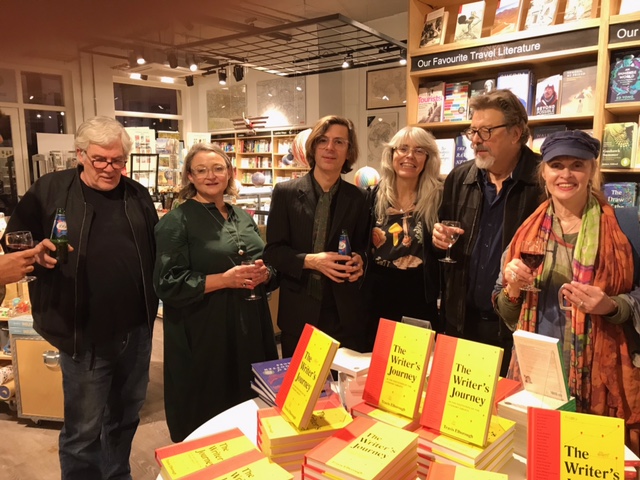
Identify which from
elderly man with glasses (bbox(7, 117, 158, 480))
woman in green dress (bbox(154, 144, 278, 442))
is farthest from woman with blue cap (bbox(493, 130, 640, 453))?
elderly man with glasses (bbox(7, 117, 158, 480))

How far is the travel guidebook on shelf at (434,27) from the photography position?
3.45m

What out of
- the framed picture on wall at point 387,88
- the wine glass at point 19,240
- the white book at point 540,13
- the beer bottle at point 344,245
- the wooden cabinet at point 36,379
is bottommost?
the wooden cabinet at point 36,379

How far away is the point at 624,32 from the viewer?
2699 millimetres

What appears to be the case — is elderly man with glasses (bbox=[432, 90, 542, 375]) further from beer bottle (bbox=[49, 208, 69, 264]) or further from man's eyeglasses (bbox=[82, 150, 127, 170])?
beer bottle (bbox=[49, 208, 69, 264])

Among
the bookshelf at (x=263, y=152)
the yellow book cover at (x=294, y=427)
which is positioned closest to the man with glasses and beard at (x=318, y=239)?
the yellow book cover at (x=294, y=427)

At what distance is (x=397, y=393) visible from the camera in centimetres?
124

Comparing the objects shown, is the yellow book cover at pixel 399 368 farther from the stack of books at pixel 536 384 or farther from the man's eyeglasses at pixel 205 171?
the man's eyeglasses at pixel 205 171

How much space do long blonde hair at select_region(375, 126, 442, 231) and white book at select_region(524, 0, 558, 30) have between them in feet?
4.29

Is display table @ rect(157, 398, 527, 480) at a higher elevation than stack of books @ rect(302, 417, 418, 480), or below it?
below

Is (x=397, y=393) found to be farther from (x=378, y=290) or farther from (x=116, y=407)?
(x=116, y=407)

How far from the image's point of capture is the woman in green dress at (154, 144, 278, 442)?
209cm

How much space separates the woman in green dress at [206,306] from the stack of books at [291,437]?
95 cm

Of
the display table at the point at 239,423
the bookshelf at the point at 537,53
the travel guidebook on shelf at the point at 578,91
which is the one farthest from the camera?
the travel guidebook on shelf at the point at 578,91

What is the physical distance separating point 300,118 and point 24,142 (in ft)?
16.9
